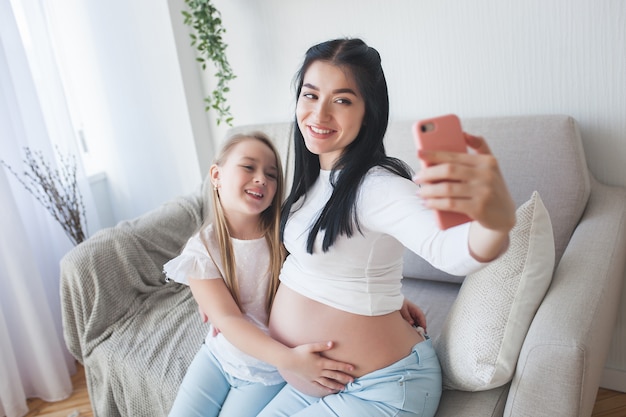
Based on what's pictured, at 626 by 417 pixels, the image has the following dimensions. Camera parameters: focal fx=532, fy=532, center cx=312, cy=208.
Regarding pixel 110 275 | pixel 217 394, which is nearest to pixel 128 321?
pixel 110 275

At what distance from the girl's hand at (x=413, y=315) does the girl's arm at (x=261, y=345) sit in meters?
0.25

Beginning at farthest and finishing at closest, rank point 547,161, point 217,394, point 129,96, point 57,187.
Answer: point 129,96
point 57,187
point 547,161
point 217,394

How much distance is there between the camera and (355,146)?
110cm

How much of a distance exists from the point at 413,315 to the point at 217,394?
493 millimetres

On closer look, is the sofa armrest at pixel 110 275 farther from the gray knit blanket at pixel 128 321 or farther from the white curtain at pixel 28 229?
the white curtain at pixel 28 229

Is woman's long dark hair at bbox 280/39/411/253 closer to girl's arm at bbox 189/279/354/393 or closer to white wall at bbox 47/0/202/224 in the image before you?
girl's arm at bbox 189/279/354/393

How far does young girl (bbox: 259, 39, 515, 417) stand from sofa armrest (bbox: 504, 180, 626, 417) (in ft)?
0.61

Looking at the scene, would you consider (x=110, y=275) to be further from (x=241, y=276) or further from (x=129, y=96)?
(x=129, y=96)

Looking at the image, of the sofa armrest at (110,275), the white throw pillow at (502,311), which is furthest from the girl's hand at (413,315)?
the sofa armrest at (110,275)

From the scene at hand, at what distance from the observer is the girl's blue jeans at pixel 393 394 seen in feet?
3.26

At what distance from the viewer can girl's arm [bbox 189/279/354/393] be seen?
1.03 meters

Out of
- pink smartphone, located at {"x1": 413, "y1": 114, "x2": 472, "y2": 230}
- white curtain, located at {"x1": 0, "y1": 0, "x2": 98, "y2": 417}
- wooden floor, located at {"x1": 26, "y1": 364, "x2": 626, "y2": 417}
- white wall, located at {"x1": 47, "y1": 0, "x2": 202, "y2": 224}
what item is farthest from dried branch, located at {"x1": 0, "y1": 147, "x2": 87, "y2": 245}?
pink smartphone, located at {"x1": 413, "y1": 114, "x2": 472, "y2": 230}

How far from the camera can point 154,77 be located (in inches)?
91.7

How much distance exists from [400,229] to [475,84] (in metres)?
1.00
